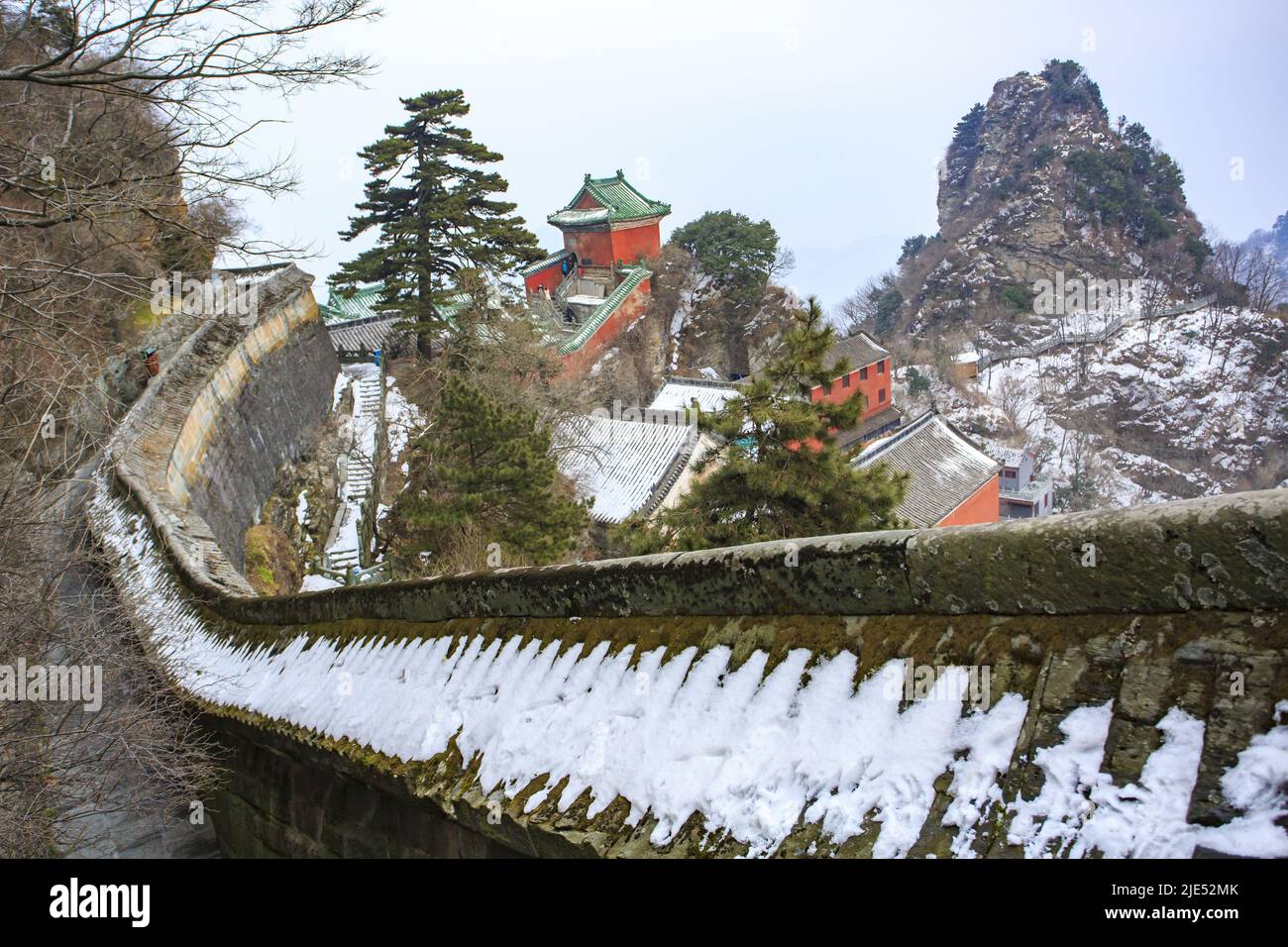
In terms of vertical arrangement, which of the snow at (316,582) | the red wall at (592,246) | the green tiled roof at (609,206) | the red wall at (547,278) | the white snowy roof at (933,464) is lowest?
the snow at (316,582)

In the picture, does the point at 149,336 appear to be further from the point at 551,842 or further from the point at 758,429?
the point at 551,842

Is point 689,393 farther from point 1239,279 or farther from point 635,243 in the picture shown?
point 1239,279

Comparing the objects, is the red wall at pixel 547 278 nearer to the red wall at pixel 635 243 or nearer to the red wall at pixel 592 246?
the red wall at pixel 592 246

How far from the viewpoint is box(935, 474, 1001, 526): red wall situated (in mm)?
21141

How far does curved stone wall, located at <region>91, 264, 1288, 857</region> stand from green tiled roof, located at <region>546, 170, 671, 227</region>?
3238cm

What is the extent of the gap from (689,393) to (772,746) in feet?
82.8

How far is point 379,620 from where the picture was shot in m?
4.78

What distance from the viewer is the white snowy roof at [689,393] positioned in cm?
2634

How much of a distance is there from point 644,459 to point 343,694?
17213 millimetres

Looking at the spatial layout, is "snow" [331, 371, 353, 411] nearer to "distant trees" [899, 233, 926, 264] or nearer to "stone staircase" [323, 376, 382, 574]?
"stone staircase" [323, 376, 382, 574]

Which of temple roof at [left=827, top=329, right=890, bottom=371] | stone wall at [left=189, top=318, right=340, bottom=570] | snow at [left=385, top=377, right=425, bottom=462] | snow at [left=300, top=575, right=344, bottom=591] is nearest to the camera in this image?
stone wall at [left=189, top=318, right=340, bottom=570]

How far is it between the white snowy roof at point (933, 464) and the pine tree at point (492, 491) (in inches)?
402

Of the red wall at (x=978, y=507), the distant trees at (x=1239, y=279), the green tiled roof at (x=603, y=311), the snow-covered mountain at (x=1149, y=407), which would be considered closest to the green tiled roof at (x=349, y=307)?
the green tiled roof at (x=603, y=311)

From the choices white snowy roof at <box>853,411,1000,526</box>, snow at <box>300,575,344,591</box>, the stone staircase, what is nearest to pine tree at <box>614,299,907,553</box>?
snow at <box>300,575,344,591</box>
